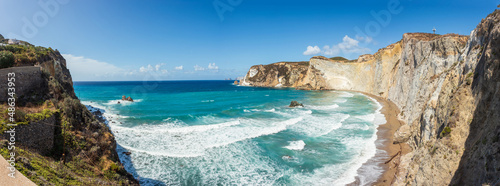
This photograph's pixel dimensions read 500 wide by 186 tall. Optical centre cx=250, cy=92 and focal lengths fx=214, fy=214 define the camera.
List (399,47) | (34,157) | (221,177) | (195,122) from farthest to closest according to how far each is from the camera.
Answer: (399,47), (195,122), (221,177), (34,157)

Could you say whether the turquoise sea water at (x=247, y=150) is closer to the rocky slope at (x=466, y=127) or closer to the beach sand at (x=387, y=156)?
the beach sand at (x=387, y=156)

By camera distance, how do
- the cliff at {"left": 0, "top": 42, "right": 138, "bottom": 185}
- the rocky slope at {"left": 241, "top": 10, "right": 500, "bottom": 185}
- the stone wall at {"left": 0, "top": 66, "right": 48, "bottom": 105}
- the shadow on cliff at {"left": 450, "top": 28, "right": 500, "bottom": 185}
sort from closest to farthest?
the shadow on cliff at {"left": 450, "top": 28, "right": 500, "bottom": 185} → the rocky slope at {"left": 241, "top": 10, "right": 500, "bottom": 185} → the cliff at {"left": 0, "top": 42, "right": 138, "bottom": 185} → the stone wall at {"left": 0, "top": 66, "right": 48, "bottom": 105}

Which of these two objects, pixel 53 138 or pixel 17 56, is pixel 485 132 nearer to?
pixel 53 138

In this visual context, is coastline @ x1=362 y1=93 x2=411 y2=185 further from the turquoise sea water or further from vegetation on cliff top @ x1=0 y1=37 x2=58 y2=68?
vegetation on cliff top @ x1=0 y1=37 x2=58 y2=68

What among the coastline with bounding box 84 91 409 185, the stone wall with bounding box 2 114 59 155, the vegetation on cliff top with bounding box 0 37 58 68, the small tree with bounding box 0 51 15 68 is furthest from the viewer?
the coastline with bounding box 84 91 409 185

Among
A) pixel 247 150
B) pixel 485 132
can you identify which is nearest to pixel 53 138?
pixel 247 150

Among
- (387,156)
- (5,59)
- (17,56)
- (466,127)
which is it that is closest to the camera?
(466,127)

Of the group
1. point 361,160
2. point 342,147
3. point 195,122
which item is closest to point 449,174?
point 361,160

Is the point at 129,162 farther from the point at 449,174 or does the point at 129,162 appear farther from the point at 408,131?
the point at 408,131

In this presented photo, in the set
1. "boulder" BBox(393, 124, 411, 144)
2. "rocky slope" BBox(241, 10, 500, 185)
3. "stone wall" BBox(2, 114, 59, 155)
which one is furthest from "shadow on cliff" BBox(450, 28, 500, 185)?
"stone wall" BBox(2, 114, 59, 155)
